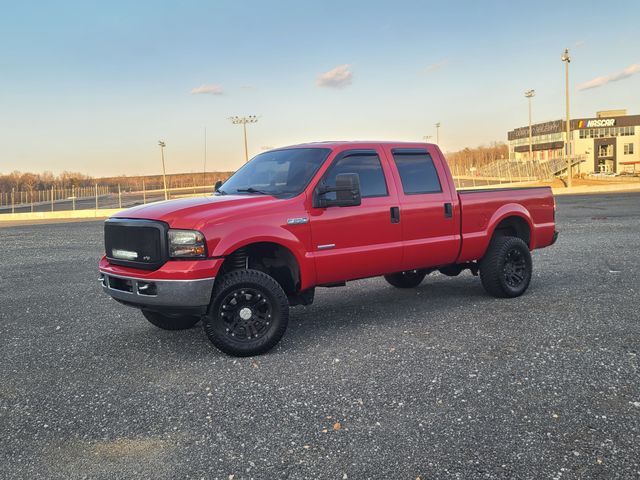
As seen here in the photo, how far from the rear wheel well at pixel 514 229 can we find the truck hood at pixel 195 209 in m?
3.68

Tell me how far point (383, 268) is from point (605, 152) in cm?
11758

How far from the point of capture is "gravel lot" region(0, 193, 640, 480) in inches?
126

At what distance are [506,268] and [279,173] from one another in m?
3.42

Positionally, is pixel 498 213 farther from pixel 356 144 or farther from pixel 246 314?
pixel 246 314

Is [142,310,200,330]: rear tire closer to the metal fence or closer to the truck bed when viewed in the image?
the truck bed

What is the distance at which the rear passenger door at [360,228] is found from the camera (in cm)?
558

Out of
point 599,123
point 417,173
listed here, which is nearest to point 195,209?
point 417,173

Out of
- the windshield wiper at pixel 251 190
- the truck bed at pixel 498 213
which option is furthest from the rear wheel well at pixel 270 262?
the truck bed at pixel 498 213

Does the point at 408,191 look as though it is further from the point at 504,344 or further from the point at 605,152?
the point at 605,152

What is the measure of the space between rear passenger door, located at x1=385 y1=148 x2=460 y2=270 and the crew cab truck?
0.02m

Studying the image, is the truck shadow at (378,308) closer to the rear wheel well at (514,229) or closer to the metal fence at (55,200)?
the rear wheel well at (514,229)

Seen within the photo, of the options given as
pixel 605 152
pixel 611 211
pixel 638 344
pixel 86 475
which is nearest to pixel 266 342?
pixel 86 475

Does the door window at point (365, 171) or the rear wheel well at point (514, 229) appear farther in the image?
the rear wheel well at point (514, 229)

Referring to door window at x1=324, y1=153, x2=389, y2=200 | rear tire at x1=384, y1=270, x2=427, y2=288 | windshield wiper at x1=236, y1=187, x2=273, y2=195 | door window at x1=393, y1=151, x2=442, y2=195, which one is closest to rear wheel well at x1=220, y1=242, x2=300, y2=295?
windshield wiper at x1=236, y1=187, x2=273, y2=195
